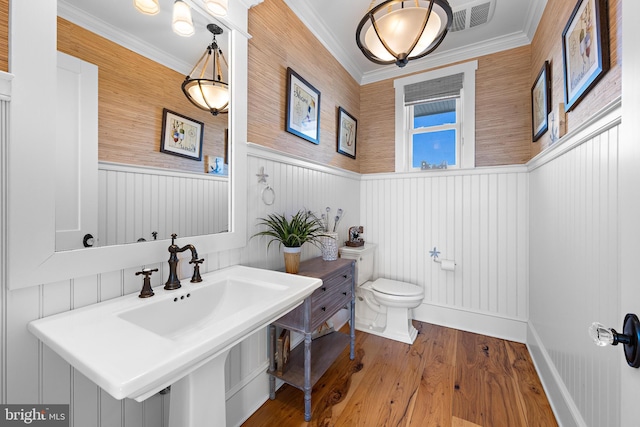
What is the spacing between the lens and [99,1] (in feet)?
3.21

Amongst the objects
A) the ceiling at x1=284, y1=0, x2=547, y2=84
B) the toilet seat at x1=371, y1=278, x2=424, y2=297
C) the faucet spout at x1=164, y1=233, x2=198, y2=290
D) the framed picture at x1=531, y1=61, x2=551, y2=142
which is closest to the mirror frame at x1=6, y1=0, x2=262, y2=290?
the faucet spout at x1=164, y1=233, x2=198, y2=290

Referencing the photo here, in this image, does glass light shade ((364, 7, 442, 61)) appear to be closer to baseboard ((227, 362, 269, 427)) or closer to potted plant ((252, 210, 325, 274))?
potted plant ((252, 210, 325, 274))

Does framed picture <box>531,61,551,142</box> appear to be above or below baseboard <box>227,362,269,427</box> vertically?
above

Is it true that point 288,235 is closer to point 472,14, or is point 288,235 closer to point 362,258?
point 362,258

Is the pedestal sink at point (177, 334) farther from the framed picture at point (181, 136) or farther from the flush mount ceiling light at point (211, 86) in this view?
the flush mount ceiling light at point (211, 86)

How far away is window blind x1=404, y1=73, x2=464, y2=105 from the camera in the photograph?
265cm

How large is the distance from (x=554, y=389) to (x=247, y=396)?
1.82 meters

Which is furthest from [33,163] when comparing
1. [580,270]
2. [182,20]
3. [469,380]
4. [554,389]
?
[554,389]

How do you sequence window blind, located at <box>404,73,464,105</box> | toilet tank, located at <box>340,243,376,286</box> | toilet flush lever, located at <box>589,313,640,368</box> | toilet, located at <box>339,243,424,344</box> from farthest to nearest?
window blind, located at <box>404,73,464,105</box> → toilet tank, located at <box>340,243,376,286</box> → toilet, located at <box>339,243,424,344</box> → toilet flush lever, located at <box>589,313,640,368</box>

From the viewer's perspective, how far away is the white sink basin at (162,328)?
0.58 m

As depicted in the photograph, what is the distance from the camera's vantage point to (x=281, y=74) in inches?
74.1

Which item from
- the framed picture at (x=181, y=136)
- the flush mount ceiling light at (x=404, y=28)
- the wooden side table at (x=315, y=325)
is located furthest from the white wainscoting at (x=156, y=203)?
the flush mount ceiling light at (x=404, y=28)

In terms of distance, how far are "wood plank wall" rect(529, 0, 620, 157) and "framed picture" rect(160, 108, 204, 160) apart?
5.93 feet

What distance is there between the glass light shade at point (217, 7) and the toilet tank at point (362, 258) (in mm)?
1975
